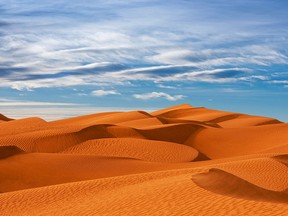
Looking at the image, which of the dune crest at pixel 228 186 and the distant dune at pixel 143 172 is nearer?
the distant dune at pixel 143 172

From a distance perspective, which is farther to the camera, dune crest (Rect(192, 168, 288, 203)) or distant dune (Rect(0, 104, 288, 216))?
dune crest (Rect(192, 168, 288, 203))

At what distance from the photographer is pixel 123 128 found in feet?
131

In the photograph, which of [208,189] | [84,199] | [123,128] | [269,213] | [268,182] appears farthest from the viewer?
[123,128]

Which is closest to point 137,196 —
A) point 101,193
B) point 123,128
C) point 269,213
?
point 101,193

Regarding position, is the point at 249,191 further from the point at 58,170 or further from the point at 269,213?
the point at 58,170

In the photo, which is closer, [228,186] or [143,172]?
[228,186]

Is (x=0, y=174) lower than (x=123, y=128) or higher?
lower

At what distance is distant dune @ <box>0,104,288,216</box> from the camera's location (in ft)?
45.0

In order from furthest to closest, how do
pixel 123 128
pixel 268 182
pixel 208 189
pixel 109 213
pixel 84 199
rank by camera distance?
pixel 123 128 → pixel 268 182 → pixel 84 199 → pixel 208 189 → pixel 109 213

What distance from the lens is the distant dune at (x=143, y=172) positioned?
1371 cm

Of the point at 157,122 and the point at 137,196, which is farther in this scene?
the point at 157,122

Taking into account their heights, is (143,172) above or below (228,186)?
below

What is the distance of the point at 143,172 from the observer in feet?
82.9

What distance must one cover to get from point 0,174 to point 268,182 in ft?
38.8
